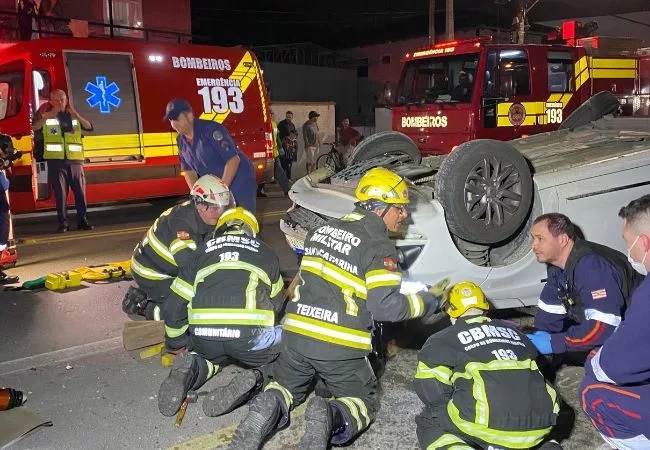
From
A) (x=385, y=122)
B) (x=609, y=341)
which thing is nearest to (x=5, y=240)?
(x=609, y=341)

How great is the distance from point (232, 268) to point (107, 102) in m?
6.64

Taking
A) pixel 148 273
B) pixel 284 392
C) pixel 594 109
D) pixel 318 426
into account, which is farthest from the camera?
pixel 594 109

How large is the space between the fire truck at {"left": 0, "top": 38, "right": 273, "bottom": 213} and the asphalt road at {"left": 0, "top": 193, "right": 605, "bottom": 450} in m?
2.98

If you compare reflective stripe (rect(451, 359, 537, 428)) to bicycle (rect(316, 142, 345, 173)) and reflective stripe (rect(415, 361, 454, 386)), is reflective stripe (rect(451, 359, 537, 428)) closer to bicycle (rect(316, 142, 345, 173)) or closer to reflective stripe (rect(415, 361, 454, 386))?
reflective stripe (rect(415, 361, 454, 386))

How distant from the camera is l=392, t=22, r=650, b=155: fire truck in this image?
28.2 feet

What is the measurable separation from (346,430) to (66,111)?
6759mm

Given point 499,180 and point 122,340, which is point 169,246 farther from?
point 499,180

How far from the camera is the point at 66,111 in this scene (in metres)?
8.32

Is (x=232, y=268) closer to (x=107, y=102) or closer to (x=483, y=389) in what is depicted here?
(x=483, y=389)

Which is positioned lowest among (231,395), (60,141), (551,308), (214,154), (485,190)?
(231,395)

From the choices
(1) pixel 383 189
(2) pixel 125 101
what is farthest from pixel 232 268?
(2) pixel 125 101

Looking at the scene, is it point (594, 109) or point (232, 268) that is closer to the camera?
point (232, 268)

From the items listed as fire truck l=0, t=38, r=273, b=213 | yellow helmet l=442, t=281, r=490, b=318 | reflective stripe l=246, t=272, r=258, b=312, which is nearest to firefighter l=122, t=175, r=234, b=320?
reflective stripe l=246, t=272, r=258, b=312

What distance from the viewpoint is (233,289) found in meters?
3.38
